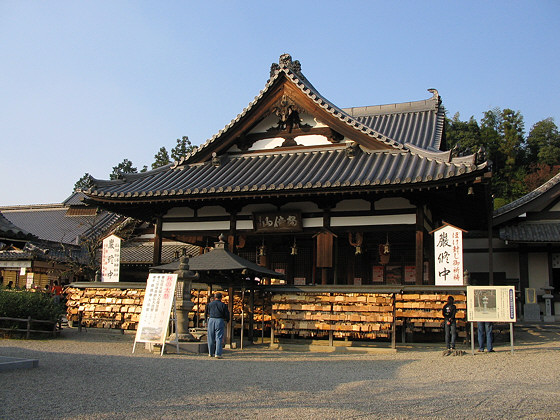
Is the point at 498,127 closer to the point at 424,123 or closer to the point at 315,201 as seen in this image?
the point at 424,123

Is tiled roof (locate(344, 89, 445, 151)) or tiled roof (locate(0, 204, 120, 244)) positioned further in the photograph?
tiled roof (locate(0, 204, 120, 244))

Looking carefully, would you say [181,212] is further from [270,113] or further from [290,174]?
[270,113]

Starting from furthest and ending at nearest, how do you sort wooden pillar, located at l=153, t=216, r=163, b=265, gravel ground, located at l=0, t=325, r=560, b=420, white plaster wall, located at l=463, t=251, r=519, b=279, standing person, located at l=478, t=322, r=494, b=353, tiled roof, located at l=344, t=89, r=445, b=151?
white plaster wall, located at l=463, t=251, r=519, b=279
tiled roof, located at l=344, t=89, r=445, b=151
wooden pillar, located at l=153, t=216, r=163, b=265
standing person, located at l=478, t=322, r=494, b=353
gravel ground, located at l=0, t=325, r=560, b=420

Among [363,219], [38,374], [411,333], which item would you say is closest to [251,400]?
[38,374]

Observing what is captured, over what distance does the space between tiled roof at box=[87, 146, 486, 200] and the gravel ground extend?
4318 millimetres

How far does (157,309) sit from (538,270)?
58.0 feet

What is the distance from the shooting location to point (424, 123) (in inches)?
917

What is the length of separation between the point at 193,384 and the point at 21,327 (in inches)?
338

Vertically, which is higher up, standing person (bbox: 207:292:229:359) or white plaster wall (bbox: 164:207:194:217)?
white plaster wall (bbox: 164:207:194:217)

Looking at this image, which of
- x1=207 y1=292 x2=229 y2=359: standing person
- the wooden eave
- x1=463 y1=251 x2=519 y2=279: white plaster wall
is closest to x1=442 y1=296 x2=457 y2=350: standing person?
x1=207 y1=292 x2=229 y2=359: standing person

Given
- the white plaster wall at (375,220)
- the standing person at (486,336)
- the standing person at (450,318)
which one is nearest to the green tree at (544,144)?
the white plaster wall at (375,220)

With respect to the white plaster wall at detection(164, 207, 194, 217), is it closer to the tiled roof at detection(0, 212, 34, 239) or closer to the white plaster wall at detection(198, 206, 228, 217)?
the white plaster wall at detection(198, 206, 228, 217)

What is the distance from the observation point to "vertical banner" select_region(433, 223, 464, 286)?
13.3m

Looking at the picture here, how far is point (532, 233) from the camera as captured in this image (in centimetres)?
2188
